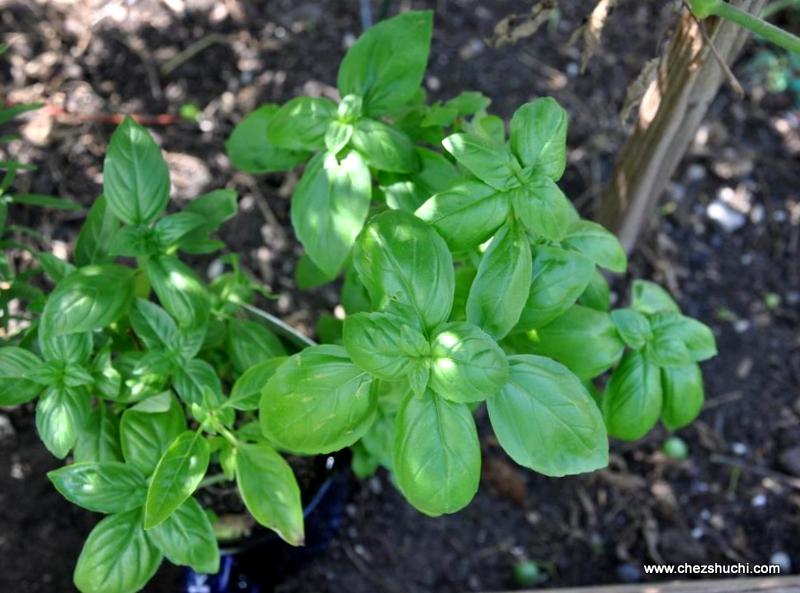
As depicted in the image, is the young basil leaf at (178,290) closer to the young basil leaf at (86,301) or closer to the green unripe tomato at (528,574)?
the young basil leaf at (86,301)

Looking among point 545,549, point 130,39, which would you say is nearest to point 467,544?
point 545,549

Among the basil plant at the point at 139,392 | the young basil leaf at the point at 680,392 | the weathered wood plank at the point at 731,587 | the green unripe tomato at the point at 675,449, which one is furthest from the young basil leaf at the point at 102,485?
the green unripe tomato at the point at 675,449

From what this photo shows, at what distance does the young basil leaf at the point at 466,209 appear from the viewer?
3.53 ft

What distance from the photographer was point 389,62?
4.16 feet

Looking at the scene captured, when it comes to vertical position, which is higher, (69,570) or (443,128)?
(443,128)

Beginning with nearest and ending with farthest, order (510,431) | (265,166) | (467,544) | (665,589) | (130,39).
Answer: (510,431) < (265,166) < (665,589) < (467,544) < (130,39)

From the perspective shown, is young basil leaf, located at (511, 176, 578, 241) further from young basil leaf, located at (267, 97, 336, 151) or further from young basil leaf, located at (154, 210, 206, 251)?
young basil leaf, located at (154, 210, 206, 251)

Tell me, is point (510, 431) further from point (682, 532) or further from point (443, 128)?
point (682, 532)

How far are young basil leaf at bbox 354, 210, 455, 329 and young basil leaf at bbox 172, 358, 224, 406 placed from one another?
0.33m

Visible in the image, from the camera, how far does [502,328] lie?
1.05m

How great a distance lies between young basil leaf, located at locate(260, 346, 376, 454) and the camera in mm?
1032

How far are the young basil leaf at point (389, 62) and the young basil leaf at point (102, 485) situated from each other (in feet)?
2.04

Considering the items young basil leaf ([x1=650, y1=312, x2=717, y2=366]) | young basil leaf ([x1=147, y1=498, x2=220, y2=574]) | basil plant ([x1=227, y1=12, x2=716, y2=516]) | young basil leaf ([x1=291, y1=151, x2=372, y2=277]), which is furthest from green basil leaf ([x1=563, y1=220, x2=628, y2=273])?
young basil leaf ([x1=147, y1=498, x2=220, y2=574])

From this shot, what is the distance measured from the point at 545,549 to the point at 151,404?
3.42 feet
